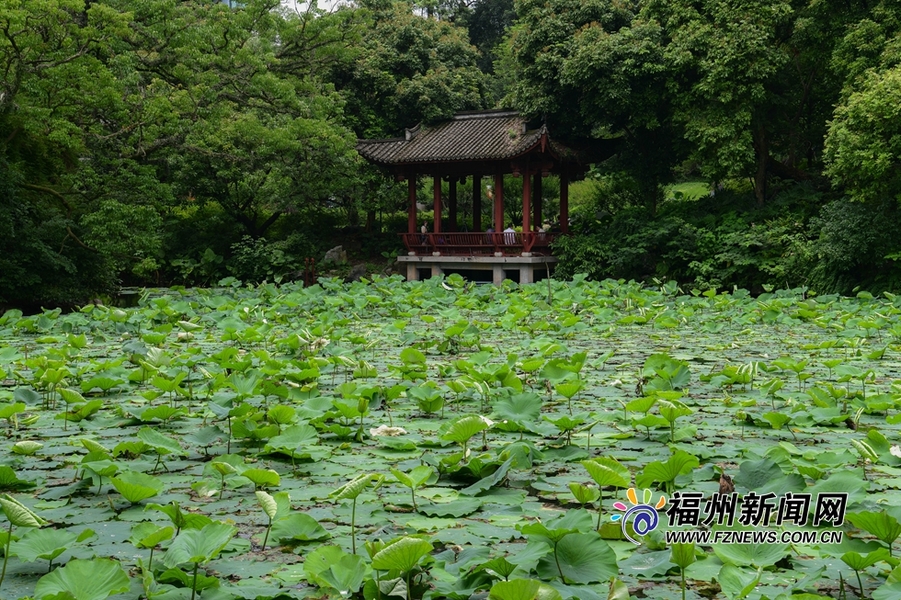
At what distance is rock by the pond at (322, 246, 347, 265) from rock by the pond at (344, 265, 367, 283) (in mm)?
318

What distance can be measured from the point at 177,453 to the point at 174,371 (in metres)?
1.61

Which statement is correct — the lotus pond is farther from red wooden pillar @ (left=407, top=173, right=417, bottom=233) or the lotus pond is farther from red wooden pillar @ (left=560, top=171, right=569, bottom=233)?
red wooden pillar @ (left=407, top=173, right=417, bottom=233)

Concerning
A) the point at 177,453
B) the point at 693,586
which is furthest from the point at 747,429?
the point at 177,453

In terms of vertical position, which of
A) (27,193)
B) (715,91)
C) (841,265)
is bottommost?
(841,265)

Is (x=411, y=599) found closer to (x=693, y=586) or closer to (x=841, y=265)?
(x=693, y=586)

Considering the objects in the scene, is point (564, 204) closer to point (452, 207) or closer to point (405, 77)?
point (452, 207)

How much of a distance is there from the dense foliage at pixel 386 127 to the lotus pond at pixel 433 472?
4.73m

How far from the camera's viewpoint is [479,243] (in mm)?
16391

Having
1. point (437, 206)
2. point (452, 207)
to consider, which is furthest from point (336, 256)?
point (452, 207)

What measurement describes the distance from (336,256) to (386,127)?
3.38 meters

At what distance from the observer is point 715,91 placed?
13820 millimetres

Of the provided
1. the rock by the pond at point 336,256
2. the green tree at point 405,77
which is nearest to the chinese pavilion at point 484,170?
the green tree at point 405,77

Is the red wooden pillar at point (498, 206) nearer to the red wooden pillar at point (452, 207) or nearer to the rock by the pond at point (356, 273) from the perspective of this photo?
the red wooden pillar at point (452, 207)

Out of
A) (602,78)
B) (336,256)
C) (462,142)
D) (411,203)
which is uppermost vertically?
(602,78)
